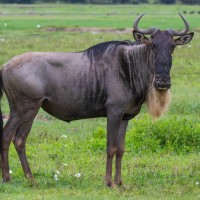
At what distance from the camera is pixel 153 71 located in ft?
30.1

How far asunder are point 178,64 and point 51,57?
14.2 metres

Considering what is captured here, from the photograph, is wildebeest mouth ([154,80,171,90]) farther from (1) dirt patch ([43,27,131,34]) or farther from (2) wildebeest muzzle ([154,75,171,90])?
(1) dirt patch ([43,27,131,34])

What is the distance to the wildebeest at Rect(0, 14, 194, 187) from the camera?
9.20 metres

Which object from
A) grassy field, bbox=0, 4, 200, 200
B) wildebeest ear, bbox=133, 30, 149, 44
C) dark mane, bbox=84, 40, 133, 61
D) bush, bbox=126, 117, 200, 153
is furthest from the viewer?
bush, bbox=126, 117, 200, 153

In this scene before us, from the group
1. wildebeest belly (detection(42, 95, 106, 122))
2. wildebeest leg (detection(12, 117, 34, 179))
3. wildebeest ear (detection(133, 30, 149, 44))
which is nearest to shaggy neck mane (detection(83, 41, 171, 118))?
wildebeest ear (detection(133, 30, 149, 44))

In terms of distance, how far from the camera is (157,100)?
9180 millimetres

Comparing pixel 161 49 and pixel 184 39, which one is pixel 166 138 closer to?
pixel 184 39

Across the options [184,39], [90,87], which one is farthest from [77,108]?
[184,39]

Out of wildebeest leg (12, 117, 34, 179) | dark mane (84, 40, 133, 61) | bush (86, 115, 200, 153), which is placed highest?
dark mane (84, 40, 133, 61)

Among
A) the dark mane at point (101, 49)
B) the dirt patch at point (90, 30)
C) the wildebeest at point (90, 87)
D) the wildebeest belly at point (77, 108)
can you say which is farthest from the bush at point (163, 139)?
the dirt patch at point (90, 30)

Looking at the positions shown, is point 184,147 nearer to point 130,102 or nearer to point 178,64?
point 130,102

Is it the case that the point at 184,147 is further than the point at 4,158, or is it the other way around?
the point at 184,147

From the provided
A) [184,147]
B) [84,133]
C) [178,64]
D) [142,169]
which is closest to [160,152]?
[184,147]

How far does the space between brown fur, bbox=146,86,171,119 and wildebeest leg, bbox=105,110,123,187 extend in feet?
1.36
